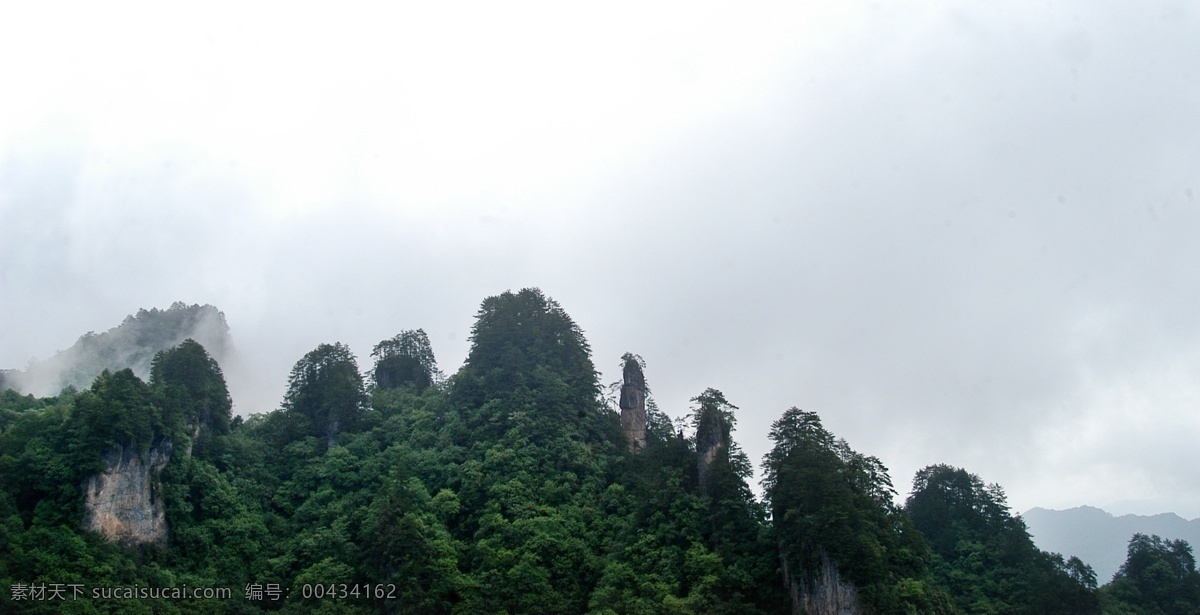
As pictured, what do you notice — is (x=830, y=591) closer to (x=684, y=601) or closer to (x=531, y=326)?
(x=684, y=601)

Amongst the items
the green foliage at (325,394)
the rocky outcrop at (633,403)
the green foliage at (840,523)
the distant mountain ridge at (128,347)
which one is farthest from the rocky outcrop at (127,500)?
the distant mountain ridge at (128,347)

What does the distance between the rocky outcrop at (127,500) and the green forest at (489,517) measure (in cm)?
11

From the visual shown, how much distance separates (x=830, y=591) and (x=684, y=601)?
717 centimetres

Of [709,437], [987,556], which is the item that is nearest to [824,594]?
[709,437]

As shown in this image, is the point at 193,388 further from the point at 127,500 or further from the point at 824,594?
the point at 824,594

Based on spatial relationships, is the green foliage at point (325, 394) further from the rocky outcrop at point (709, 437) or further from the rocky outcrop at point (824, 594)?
the rocky outcrop at point (824, 594)

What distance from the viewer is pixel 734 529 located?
148 feet

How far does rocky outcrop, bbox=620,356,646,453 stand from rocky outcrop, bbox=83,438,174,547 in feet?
97.8

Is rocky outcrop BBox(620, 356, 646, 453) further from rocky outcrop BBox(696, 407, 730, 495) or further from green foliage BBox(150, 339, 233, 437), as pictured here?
green foliage BBox(150, 339, 233, 437)

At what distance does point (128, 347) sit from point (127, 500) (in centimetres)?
5428

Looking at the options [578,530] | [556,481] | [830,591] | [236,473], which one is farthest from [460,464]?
[830,591]

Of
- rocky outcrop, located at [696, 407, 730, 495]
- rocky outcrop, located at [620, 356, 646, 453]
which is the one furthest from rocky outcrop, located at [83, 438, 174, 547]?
rocky outcrop, located at [696, 407, 730, 495]

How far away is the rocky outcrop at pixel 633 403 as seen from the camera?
197ft

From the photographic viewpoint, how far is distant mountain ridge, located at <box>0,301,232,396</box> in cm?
8500
